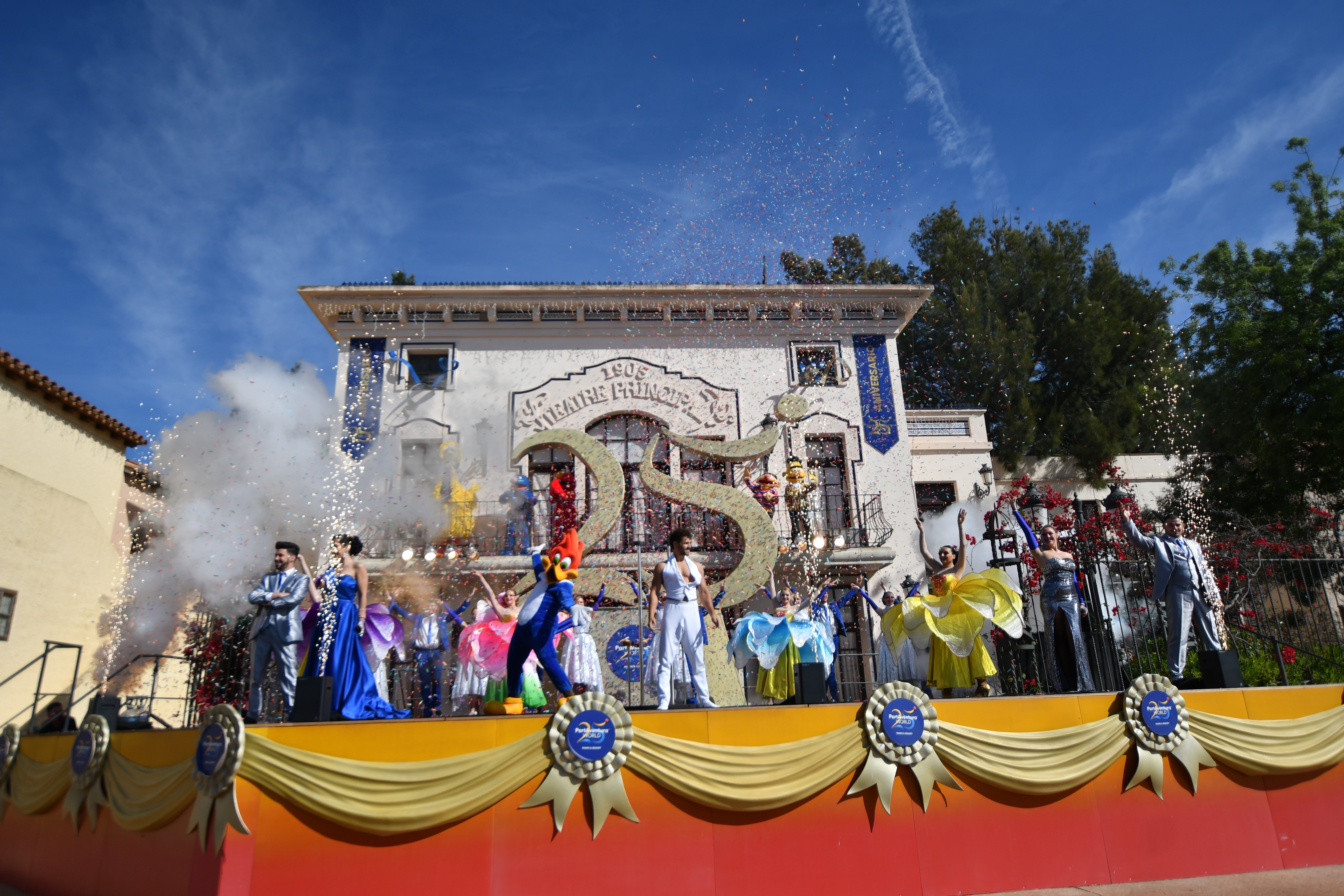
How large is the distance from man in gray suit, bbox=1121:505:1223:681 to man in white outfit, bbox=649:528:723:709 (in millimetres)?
3684

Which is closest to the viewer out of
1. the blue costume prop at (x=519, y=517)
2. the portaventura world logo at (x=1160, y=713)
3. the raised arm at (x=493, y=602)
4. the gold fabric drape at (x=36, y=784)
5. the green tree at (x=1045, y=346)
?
the portaventura world logo at (x=1160, y=713)

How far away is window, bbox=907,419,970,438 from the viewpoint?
17.8 m

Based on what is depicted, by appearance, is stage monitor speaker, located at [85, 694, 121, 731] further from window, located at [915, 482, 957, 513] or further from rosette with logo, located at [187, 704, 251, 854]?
window, located at [915, 482, 957, 513]

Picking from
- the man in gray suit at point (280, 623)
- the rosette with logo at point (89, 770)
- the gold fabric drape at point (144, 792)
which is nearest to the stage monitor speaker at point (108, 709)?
the rosette with logo at point (89, 770)

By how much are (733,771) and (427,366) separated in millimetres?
13987

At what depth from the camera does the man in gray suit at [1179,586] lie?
6.65 m

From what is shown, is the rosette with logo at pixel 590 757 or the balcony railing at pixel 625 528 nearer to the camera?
the rosette with logo at pixel 590 757

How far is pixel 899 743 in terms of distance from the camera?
16.5 feet

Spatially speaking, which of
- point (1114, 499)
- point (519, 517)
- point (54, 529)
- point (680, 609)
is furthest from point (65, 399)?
point (1114, 499)

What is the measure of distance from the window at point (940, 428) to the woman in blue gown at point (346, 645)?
46.3 ft

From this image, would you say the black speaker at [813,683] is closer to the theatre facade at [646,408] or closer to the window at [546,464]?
the theatre facade at [646,408]

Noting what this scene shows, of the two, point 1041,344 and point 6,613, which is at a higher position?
point 1041,344

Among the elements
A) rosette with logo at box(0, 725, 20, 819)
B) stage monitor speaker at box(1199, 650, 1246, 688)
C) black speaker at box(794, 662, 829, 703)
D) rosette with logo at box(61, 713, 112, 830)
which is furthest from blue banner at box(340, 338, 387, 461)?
stage monitor speaker at box(1199, 650, 1246, 688)

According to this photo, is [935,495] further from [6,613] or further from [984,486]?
[6,613]
